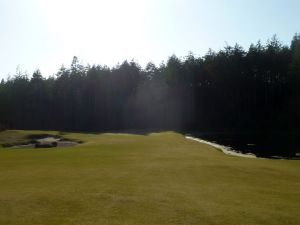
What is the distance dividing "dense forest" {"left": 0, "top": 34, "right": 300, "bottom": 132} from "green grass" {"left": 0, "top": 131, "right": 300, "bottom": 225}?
9154cm

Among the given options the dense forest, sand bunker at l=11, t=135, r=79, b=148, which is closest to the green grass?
sand bunker at l=11, t=135, r=79, b=148

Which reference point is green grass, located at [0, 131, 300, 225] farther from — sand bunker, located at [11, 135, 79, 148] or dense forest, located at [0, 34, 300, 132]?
dense forest, located at [0, 34, 300, 132]

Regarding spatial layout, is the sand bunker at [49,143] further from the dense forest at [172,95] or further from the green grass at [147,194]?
the dense forest at [172,95]

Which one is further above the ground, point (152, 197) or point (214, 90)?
point (214, 90)

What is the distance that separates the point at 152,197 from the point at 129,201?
55.7 inches

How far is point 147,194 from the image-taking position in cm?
2067

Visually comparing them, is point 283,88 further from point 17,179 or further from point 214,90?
point 17,179

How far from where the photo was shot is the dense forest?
12531 centimetres

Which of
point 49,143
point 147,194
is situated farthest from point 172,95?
point 147,194

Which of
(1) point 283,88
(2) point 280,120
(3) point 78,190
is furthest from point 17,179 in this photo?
(1) point 283,88

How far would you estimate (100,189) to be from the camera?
21.9m

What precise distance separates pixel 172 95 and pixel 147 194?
124 meters

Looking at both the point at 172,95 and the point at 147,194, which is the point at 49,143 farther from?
the point at 172,95

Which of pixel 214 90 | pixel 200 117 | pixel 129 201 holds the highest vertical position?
pixel 214 90
